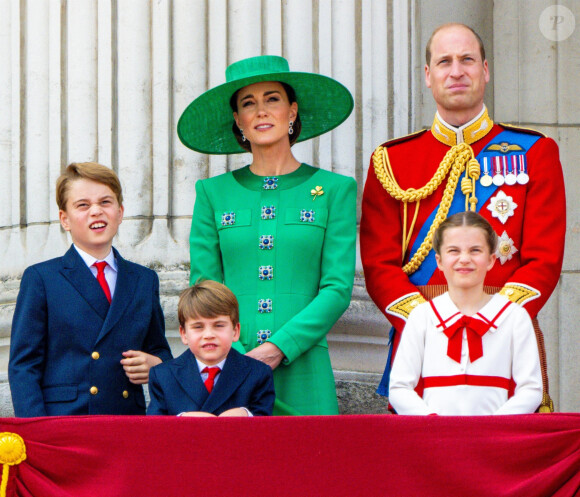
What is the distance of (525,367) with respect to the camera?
350 centimetres

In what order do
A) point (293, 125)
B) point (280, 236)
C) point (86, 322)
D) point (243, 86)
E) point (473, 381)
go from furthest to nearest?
point (293, 125)
point (243, 86)
point (280, 236)
point (86, 322)
point (473, 381)

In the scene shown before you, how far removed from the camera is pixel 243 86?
4.22m

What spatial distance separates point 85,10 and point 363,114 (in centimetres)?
130

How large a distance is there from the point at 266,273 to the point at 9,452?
1.19m

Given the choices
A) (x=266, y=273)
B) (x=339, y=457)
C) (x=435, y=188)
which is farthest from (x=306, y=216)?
(x=339, y=457)

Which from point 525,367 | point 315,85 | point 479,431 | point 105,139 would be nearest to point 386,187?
point 315,85

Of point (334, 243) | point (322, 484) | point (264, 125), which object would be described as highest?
point (264, 125)

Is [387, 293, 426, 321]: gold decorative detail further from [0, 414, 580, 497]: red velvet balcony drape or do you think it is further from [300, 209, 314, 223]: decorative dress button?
[0, 414, 580, 497]: red velvet balcony drape

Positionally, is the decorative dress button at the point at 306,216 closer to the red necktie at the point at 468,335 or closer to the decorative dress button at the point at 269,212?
the decorative dress button at the point at 269,212

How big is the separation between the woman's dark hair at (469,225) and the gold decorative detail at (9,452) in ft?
4.42

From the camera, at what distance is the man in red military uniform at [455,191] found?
394cm

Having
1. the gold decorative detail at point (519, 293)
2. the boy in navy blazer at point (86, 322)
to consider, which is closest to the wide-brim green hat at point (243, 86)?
the boy in navy blazer at point (86, 322)

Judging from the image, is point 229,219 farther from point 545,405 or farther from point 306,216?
point 545,405

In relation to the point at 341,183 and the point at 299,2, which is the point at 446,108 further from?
the point at 299,2
